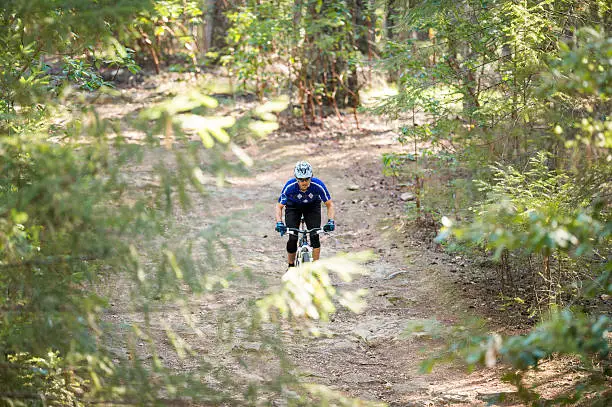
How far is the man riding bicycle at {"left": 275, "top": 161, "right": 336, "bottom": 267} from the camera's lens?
9.06 m

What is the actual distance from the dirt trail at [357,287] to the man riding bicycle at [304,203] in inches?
21.0

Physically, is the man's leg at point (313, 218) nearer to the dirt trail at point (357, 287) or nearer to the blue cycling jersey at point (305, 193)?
the blue cycling jersey at point (305, 193)

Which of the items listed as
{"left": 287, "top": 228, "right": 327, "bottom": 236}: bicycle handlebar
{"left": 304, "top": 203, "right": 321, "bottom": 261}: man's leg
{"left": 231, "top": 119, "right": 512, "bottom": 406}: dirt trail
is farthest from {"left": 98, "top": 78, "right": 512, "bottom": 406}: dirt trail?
{"left": 304, "top": 203, "right": 321, "bottom": 261}: man's leg

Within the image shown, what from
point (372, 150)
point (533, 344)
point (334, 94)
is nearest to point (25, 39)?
point (533, 344)

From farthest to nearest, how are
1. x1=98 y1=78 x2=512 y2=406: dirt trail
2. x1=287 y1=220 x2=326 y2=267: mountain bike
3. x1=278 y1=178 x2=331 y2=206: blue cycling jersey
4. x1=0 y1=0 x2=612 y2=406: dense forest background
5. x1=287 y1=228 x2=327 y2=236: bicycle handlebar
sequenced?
x1=278 y1=178 x2=331 y2=206: blue cycling jersey, x1=287 y1=220 x2=326 y2=267: mountain bike, x1=287 y1=228 x2=327 y2=236: bicycle handlebar, x1=98 y1=78 x2=512 y2=406: dirt trail, x1=0 y1=0 x2=612 y2=406: dense forest background

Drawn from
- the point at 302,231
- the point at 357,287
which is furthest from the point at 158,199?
the point at 357,287

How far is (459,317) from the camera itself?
880 centimetres

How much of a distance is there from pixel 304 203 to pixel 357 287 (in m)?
2.01

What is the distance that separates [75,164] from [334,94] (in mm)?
16133

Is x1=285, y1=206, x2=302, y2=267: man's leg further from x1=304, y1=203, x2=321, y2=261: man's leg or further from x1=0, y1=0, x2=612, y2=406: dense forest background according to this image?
x1=0, y1=0, x2=612, y2=406: dense forest background

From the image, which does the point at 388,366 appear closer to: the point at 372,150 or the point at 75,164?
the point at 75,164

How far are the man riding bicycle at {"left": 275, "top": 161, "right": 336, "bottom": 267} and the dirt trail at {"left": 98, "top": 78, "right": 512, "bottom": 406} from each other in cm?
→ 53

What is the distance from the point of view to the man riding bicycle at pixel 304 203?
9.06 meters

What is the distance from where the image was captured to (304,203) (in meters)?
9.27
